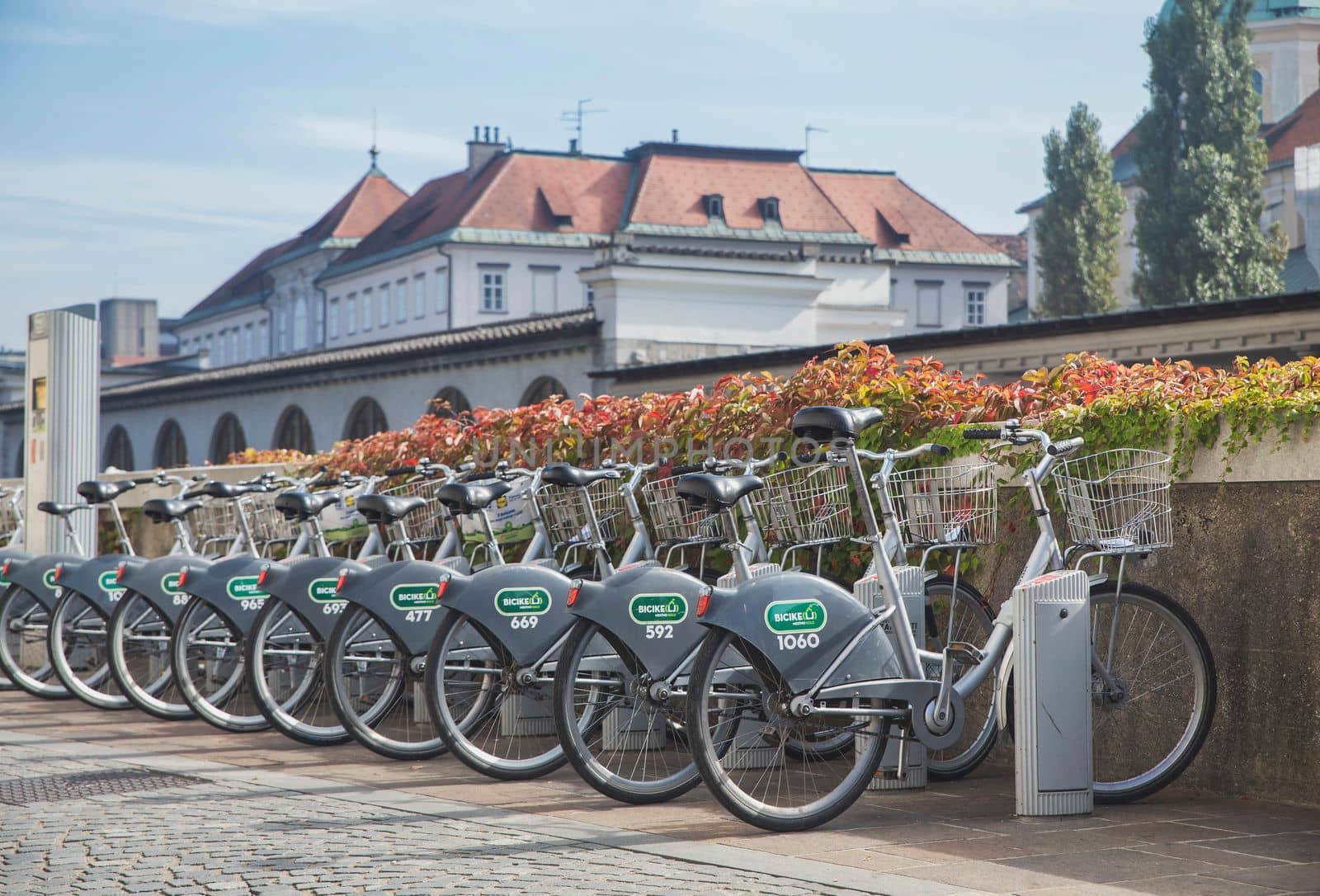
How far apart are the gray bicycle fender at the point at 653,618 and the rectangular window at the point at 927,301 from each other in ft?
221

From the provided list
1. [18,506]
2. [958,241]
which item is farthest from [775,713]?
[958,241]

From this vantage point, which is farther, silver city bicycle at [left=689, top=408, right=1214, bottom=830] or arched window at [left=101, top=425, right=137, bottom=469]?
arched window at [left=101, top=425, right=137, bottom=469]

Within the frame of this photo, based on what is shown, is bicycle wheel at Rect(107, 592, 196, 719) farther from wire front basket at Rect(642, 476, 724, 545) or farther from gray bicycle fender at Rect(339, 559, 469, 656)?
wire front basket at Rect(642, 476, 724, 545)

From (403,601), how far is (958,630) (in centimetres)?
240

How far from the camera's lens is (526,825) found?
6.07 meters

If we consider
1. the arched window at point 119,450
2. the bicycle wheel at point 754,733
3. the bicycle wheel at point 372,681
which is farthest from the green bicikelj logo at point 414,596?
the arched window at point 119,450

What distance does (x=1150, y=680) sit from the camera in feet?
21.2

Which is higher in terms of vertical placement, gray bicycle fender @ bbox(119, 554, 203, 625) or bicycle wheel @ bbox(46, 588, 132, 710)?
gray bicycle fender @ bbox(119, 554, 203, 625)

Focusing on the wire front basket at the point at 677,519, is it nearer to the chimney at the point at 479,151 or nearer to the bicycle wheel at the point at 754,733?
the bicycle wheel at the point at 754,733

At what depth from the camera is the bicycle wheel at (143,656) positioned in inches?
364

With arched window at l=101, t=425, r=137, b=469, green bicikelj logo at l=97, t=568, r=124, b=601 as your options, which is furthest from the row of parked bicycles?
arched window at l=101, t=425, r=137, b=469

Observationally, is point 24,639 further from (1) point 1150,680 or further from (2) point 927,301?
(2) point 927,301

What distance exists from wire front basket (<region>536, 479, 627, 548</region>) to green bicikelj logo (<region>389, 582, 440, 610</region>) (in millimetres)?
663

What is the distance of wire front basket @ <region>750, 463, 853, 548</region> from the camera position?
6.84 metres
